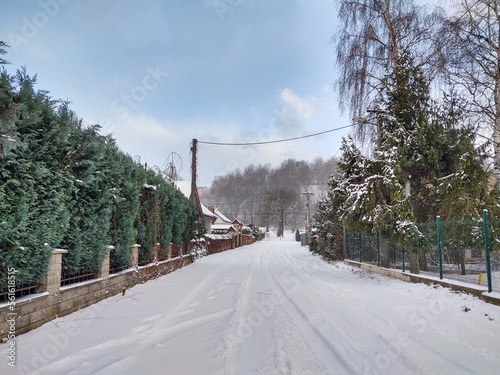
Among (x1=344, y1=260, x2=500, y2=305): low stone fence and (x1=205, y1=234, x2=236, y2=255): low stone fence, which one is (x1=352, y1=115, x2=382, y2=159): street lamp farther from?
(x1=205, y1=234, x2=236, y2=255): low stone fence

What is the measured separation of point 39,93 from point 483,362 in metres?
6.37

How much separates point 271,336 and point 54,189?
11.8 ft

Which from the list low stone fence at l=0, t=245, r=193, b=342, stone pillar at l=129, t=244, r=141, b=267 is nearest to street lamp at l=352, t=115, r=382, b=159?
stone pillar at l=129, t=244, r=141, b=267

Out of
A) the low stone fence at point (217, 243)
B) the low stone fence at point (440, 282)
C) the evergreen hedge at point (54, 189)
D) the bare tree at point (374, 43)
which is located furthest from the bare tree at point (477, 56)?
the low stone fence at point (217, 243)

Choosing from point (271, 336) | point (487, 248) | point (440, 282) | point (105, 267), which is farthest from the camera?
point (440, 282)

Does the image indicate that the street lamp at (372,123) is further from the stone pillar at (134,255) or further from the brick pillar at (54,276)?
the brick pillar at (54,276)

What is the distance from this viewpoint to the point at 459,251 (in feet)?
23.4

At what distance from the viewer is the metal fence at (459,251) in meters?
5.80

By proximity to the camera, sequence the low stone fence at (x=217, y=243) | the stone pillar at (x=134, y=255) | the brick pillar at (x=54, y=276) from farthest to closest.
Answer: the low stone fence at (x=217, y=243) → the stone pillar at (x=134, y=255) → the brick pillar at (x=54, y=276)

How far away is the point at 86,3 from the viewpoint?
22.5 feet

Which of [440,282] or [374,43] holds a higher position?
[374,43]

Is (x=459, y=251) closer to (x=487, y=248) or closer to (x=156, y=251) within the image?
(x=487, y=248)

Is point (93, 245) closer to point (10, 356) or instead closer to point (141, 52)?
point (10, 356)

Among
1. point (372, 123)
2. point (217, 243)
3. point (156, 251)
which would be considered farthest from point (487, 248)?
point (217, 243)
